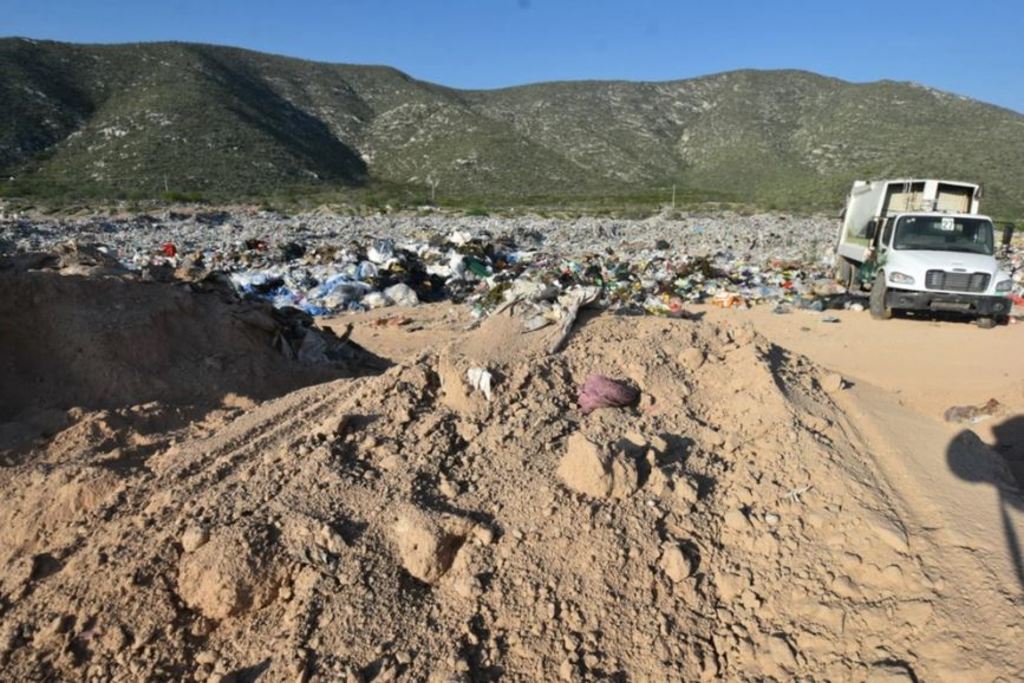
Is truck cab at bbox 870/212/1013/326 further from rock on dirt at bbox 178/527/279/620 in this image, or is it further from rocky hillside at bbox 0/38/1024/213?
rocky hillside at bbox 0/38/1024/213

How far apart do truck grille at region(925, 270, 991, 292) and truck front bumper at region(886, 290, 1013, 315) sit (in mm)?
87

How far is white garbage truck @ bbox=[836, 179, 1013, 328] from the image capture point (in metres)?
8.74

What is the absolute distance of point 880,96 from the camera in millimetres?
51812

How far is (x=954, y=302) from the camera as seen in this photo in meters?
8.82

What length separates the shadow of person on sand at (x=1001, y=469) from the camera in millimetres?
2892

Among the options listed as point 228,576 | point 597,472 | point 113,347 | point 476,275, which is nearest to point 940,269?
point 476,275

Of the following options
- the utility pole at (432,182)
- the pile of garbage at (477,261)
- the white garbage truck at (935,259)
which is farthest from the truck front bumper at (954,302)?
the utility pole at (432,182)

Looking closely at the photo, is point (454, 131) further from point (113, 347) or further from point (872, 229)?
point (113, 347)

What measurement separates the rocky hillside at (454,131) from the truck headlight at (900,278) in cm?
2731

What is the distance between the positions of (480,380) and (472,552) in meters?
1.03

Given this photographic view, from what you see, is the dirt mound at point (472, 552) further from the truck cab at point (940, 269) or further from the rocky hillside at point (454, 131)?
the rocky hillside at point (454, 131)

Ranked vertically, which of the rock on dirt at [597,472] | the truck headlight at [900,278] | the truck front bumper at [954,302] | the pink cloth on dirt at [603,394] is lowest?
the rock on dirt at [597,472]

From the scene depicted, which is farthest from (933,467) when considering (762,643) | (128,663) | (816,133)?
(816,133)

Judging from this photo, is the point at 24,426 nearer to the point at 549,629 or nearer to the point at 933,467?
the point at 549,629
